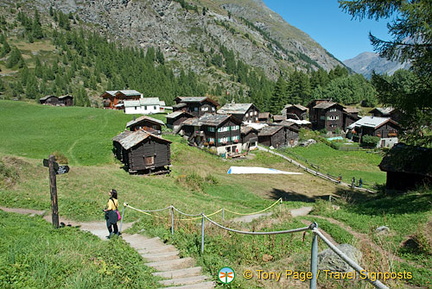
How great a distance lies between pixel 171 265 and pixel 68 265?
3.32m

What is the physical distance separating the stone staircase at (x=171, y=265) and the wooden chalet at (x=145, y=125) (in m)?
47.8

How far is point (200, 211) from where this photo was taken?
2047 cm

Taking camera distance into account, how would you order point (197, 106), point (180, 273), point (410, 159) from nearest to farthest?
point (180, 273)
point (410, 159)
point (197, 106)

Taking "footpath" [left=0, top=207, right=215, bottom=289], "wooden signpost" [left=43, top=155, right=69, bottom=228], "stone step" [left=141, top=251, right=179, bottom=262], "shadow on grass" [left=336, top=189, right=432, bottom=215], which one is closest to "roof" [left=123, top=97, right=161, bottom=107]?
"wooden signpost" [left=43, top=155, right=69, bottom=228]

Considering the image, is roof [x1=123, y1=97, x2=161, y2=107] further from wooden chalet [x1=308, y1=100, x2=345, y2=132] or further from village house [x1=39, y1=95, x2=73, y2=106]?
wooden chalet [x1=308, y1=100, x2=345, y2=132]

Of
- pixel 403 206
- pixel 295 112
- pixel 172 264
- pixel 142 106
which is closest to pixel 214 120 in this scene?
pixel 142 106

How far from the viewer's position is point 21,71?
384 ft

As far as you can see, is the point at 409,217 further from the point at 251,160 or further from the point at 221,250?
the point at 251,160

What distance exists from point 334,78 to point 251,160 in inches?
3126

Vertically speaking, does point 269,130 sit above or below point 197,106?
below

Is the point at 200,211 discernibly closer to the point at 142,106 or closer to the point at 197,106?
the point at 197,106

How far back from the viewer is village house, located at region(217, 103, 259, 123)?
85369 millimetres

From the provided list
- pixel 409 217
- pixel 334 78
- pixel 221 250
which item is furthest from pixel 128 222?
pixel 334 78

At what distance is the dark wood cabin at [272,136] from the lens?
68938 mm
